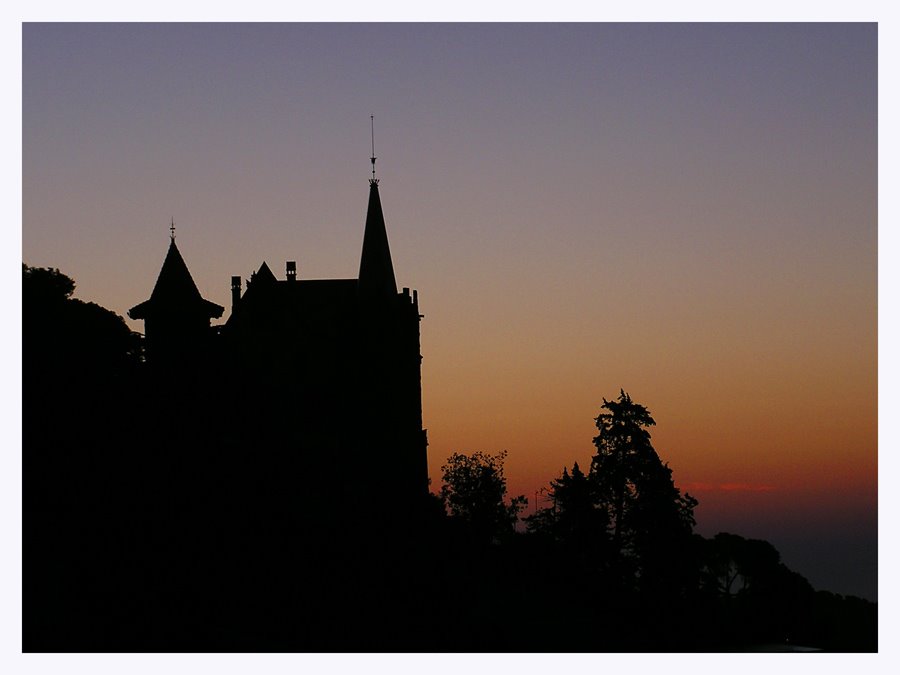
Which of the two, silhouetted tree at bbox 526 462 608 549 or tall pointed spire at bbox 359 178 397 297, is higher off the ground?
tall pointed spire at bbox 359 178 397 297

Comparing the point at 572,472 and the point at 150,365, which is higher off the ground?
the point at 150,365

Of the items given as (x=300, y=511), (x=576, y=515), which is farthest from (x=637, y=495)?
(x=300, y=511)

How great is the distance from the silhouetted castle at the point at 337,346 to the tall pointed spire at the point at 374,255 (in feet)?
0.22

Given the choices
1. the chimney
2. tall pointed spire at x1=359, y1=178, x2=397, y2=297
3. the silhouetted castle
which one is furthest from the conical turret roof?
tall pointed spire at x1=359, y1=178, x2=397, y2=297

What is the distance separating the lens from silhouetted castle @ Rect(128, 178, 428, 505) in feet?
284

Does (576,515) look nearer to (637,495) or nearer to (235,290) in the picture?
(637,495)

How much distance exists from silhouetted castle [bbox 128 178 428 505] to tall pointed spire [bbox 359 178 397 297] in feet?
0.22

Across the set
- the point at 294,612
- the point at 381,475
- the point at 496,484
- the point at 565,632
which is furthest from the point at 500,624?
the point at 496,484

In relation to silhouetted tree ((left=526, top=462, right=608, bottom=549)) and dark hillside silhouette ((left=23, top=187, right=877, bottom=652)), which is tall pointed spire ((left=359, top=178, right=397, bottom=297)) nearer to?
dark hillside silhouette ((left=23, top=187, right=877, bottom=652))

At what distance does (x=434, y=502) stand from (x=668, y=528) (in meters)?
24.5

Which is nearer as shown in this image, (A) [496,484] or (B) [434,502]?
(B) [434,502]

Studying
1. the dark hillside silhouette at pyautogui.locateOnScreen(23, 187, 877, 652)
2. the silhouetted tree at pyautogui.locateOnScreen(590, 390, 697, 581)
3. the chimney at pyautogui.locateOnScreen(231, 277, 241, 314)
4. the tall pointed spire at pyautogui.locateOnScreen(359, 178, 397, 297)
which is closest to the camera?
the dark hillside silhouette at pyautogui.locateOnScreen(23, 187, 877, 652)

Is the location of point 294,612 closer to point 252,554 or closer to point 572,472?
point 252,554

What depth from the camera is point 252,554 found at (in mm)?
56375
